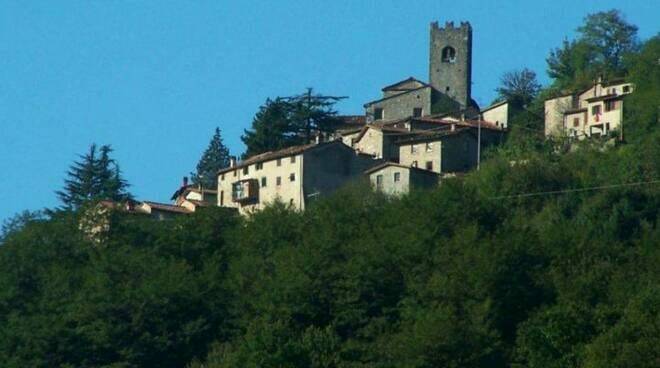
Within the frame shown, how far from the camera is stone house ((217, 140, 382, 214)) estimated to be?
7850cm

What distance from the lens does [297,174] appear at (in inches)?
3095

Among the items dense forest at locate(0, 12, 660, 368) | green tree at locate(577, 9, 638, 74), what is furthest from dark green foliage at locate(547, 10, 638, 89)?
dense forest at locate(0, 12, 660, 368)

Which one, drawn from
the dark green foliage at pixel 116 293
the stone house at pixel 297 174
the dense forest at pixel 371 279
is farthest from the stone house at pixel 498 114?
the dark green foliage at pixel 116 293

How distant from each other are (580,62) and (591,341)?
40812 millimetres

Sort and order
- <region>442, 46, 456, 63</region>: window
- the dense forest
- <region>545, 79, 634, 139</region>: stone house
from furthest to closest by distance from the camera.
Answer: <region>442, 46, 456, 63</region>: window < <region>545, 79, 634, 139</region>: stone house < the dense forest

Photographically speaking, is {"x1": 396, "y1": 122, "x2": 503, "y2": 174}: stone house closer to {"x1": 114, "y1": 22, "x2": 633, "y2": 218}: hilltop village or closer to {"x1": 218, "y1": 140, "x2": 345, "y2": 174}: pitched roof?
{"x1": 114, "y1": 22, "x2": 633, "y2": 218}: hilltop village

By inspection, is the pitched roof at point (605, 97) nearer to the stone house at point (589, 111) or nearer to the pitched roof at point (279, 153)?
the stone house at point (589, 111)

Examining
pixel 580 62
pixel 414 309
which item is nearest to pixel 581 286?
pixel 414 309

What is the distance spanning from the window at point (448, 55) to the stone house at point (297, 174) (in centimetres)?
1890

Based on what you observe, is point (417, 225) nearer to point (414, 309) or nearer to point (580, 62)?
point (414, 309)

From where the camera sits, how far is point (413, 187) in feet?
249

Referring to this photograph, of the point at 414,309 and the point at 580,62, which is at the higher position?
the point at 580,62

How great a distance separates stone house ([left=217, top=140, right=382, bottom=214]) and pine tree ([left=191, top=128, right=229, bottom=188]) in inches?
456

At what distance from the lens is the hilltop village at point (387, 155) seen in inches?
3095
